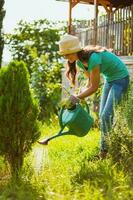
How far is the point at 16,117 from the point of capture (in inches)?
240

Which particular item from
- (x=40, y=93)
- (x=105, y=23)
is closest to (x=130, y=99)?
(x=105, y=23)

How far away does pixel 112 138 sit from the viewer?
6.23 m

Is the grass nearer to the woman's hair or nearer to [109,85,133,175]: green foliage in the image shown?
[109,85,133,175]: green foliage

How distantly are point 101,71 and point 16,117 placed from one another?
1.19m

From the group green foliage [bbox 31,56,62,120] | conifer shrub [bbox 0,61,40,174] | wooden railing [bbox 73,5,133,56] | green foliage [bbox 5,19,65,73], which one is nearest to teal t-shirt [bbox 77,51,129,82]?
conifer shrub [bbox 0,61,40,174]

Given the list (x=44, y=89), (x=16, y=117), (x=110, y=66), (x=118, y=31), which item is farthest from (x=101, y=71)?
(x=44, y=89)

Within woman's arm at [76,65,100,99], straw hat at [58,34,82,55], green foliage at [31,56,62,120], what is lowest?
green foliage at [31,56,62,120]

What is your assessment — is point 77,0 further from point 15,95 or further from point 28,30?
point 15,95

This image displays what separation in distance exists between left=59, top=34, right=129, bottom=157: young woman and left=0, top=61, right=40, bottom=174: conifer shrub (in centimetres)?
48

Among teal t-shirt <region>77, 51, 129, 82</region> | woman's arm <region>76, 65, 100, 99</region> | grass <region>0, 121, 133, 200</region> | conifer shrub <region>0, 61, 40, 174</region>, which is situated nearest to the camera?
grass <region>0, 121, 133, 200</region>

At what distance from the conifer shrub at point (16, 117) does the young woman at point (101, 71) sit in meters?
0.48

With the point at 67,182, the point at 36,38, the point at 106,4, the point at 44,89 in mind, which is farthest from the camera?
the point at 36,38

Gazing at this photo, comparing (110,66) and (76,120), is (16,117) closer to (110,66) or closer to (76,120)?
(76,120)

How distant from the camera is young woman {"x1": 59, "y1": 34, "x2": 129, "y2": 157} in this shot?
621cm
